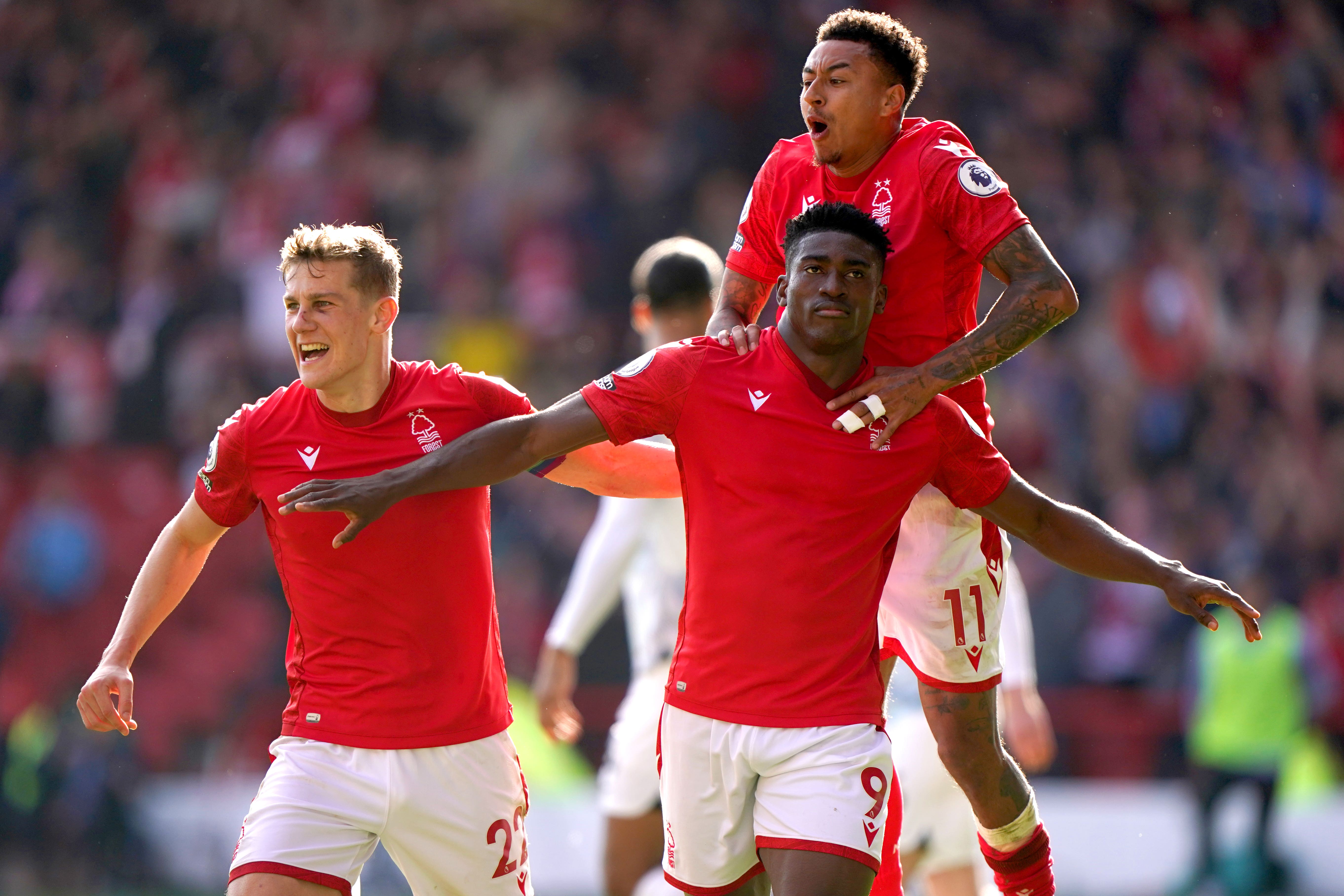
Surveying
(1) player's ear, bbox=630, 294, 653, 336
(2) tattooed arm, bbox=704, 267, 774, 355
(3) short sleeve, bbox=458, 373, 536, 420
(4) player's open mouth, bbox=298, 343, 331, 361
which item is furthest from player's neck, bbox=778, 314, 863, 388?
(1) player's ear, bbox=630, 294, 653, 336

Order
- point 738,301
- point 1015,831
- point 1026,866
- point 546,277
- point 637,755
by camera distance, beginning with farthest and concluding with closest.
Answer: point 546,277, point 637,755, point 1026,866, point 1015,831, point 738,301

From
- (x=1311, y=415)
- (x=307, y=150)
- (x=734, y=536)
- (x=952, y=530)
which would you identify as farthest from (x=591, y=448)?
(x=307, y=150)

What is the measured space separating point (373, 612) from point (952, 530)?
5.70ft

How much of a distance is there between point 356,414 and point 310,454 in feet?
0.59

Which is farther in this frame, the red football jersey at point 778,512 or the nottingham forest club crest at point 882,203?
the nottingham forest club crest at point 882,203

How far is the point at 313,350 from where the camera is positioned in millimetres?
4227

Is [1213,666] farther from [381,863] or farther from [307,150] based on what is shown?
[307,150]

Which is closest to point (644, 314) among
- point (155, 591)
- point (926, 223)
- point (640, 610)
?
point (640, 610)

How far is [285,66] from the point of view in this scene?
13.5 m

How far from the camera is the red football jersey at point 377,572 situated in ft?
13.8

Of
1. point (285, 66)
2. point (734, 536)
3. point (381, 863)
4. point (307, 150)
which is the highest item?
point (285, 66)

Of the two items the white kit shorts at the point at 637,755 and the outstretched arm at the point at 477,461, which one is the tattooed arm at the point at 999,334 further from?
the white kit shorts at the point at 637,755

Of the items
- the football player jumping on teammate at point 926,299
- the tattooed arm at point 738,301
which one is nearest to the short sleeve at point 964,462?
the football player jumping on teammate at point 926,299

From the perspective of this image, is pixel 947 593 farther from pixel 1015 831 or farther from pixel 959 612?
pixel 1015 831
